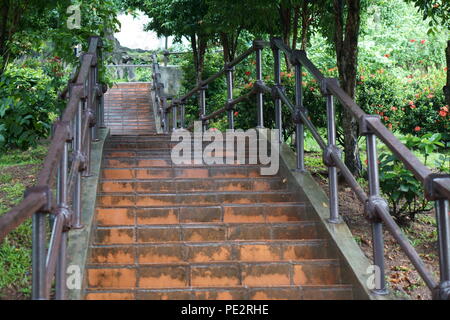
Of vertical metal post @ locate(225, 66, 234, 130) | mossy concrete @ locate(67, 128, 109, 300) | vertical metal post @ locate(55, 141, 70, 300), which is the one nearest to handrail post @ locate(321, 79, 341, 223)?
mossy concrete @ locate(67, 128, 109, 300)

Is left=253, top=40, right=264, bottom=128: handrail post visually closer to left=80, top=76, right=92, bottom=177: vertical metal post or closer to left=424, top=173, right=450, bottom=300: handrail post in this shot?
left=80, top=76, right=92, bottom=177: vertical metal post

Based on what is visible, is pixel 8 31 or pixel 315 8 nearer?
pixel 8 31

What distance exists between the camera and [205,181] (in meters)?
5.20

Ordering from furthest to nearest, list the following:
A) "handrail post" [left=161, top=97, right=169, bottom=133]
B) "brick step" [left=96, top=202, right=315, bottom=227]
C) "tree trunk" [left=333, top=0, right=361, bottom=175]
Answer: "handrail post" [left=161, top=97, right=169, bottom=133]
"tree trunk" [left=333, top=0, right=361, bottom=175]
"brick step" [left=96, top=202, right=315, bottom=227]

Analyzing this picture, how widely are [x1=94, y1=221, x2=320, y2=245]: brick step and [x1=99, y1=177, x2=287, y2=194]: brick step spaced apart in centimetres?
74

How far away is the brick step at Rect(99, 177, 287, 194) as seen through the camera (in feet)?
16.6

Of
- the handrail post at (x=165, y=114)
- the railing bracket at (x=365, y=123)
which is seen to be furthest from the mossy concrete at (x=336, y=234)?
the handrail post at (x=165, y=114)

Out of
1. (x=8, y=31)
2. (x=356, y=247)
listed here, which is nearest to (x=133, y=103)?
(x=8, y=31)

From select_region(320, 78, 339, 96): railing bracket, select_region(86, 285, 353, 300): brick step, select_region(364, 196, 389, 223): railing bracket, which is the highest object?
select_region(320, 78, 339, 96): railing bracket

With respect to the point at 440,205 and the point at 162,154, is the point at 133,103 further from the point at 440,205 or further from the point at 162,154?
the point at 440,205

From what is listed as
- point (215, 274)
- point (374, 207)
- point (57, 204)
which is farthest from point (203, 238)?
point (374, 207)

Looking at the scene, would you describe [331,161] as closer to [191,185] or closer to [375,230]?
[375,230]

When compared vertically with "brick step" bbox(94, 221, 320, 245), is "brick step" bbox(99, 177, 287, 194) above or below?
above
